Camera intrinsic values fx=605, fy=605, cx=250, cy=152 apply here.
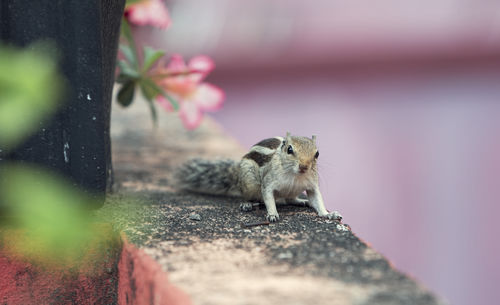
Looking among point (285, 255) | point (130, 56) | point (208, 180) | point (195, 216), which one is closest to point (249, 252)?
point (285, 255)

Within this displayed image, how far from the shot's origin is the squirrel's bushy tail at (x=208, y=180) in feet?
6.40

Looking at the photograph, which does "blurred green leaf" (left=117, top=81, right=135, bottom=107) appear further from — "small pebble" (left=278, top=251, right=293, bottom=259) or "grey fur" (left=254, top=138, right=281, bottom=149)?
"small pebble" (left=278, top=251, right=293, bottom=259)

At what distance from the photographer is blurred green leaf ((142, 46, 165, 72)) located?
6.50ft

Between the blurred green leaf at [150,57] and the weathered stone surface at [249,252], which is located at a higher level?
the blurred green leaf at [150,57]

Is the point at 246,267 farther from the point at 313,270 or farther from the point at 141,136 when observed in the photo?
the point at 141,136

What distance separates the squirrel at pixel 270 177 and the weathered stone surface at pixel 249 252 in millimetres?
40

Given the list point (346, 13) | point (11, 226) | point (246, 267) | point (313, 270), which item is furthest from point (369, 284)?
point (346, 13)

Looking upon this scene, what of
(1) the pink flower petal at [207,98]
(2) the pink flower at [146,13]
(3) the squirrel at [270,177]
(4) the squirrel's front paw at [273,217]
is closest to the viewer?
(4) the squirrel's front paw at [273,217]

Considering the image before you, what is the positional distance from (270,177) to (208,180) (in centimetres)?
28

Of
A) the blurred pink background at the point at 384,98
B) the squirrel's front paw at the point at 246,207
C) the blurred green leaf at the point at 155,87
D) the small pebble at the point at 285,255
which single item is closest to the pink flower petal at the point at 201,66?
the blurred green leaf at the point at 155,87

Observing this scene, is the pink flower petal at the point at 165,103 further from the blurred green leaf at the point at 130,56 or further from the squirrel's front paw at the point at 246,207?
the squirrel's front paw at the point at 246,207

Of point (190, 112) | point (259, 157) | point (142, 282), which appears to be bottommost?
point (142, 282)

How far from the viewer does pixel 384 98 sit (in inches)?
167

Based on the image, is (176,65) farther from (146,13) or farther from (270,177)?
(270,177)
